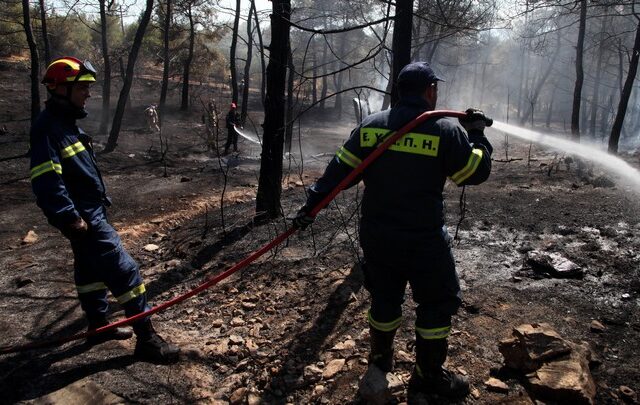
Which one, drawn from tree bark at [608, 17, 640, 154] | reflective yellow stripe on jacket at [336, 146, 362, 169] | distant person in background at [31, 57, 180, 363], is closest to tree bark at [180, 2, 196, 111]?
tree bark at [608, 17, 640, 154]

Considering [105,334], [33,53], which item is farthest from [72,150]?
[33,53]

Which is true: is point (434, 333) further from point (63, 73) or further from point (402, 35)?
point (402, 35)

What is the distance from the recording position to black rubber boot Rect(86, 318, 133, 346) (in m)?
3.23

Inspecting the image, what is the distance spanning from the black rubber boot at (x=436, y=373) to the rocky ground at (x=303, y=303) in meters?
0.13

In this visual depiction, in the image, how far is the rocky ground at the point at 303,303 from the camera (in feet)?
9.18

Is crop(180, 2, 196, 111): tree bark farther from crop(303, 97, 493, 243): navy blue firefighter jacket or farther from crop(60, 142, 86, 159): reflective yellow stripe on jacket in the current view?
crop(303, 97, 493, 243): navy blue firefighter jacket

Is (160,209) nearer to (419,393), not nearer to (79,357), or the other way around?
(79,357)

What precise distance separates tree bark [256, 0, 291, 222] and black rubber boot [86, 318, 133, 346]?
2666 mm

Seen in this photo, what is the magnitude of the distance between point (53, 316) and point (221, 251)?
188 cm

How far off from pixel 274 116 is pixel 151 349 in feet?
11.1

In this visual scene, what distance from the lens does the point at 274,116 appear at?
5.62 meters

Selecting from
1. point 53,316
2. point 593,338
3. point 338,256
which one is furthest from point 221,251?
point 593,338

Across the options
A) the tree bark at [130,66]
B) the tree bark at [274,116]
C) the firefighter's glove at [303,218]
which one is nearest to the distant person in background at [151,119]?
the tree bark at [130,66]

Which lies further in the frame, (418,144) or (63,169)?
(63,169)
